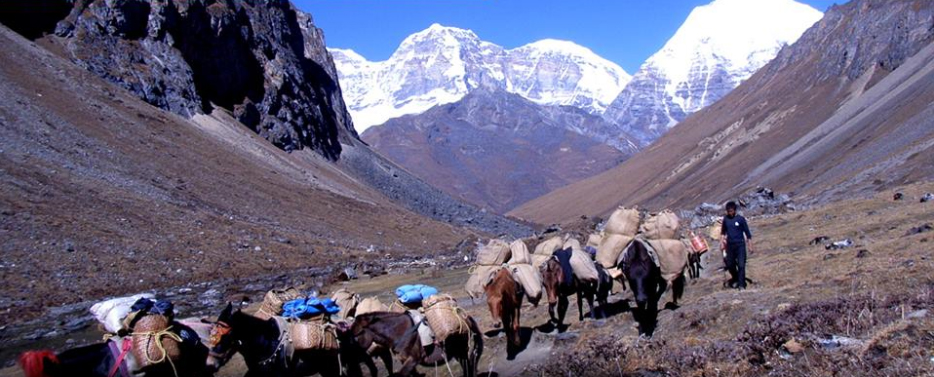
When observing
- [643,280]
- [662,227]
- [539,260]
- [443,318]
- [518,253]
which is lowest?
[443,318]

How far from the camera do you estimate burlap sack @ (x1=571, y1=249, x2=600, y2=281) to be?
1479cm

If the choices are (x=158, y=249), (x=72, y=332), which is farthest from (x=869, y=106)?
(x=72, y=332)

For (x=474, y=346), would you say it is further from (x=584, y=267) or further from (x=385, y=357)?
(x=584, y=267)

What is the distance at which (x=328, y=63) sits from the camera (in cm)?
15300

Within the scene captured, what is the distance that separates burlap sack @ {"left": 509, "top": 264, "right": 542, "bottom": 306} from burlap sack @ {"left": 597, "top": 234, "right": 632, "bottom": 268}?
1548 millimetres

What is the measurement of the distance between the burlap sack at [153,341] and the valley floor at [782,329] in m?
4.67

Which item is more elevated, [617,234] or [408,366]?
[617,234]

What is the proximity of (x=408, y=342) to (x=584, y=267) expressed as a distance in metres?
5.09

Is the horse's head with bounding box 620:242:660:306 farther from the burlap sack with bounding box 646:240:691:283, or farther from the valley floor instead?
the burlap sack with bounding box 646:240:691:283

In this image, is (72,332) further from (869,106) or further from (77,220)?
(869,106)

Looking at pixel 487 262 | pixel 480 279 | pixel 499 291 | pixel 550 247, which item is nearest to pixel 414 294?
pixel 499 291

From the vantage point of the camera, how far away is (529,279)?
47.1 feet

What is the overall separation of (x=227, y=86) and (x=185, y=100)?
12232 millimetres

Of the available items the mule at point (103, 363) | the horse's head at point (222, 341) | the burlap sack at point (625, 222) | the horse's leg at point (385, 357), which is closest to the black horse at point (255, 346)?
the horse's head at point (222, 341)
